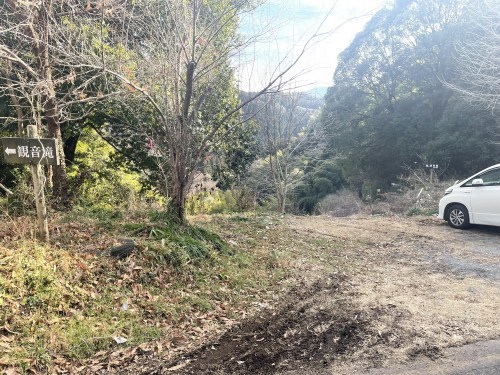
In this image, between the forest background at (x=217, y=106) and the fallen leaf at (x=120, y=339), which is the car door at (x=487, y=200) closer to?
the forest background at (x=217, y=106)

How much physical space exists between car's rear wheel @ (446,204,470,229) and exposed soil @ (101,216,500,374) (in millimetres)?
1403

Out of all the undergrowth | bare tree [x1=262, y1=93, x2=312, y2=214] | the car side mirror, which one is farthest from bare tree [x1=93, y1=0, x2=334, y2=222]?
bare tree [x1=262, y1=93, x2=312, y2=214]

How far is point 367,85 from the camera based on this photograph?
29109 millimetres

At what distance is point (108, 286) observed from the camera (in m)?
4.29

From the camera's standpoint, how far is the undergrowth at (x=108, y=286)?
3.42m

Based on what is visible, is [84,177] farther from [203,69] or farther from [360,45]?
[360,45]

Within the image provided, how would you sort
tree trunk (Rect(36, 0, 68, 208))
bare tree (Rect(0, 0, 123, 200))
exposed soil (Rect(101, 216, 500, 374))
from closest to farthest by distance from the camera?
exposed soil (Rect(101, 216, 500, 374)), bare tree (Rect(0, 0, 123, 200)), tree trunk (Rect(36, 0, 68, 208))

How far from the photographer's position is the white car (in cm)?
833

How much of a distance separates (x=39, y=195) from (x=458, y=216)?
366 inches

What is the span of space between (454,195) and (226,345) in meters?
7.90

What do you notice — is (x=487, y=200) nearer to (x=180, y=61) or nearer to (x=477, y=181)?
(x=477, y=181)

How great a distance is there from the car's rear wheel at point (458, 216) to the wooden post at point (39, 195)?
9.15m

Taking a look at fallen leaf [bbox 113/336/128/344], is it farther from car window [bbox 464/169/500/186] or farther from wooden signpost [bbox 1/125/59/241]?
car window [bbox 464/169/500/186]

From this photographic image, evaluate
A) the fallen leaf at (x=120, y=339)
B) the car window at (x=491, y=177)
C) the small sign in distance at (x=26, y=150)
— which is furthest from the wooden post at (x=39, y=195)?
the car window at (x=491, y=177)
